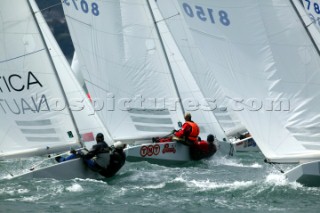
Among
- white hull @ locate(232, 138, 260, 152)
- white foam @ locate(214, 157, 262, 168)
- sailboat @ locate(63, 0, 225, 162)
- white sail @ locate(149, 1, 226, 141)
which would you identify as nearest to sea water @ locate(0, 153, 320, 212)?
white foam @ locate(214, 157, 262, 168)

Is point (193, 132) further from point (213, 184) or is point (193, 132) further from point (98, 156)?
point (213, 184)

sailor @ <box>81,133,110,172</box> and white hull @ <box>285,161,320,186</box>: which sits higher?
sailor @ <box>81,133,110,172</box>

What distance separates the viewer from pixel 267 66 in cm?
1122

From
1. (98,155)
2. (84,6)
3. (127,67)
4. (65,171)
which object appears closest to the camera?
(65,171)

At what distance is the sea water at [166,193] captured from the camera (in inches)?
427

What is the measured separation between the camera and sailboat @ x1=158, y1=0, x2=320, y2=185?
35.7ft

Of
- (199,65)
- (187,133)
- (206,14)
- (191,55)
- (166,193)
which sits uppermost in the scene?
(206,14)

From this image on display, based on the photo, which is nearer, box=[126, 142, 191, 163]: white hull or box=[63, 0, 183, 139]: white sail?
box=[126, 142, 191, 163]: white hull

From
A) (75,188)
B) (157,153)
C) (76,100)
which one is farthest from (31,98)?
(157,153)

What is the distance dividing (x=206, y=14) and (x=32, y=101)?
13.5 feet

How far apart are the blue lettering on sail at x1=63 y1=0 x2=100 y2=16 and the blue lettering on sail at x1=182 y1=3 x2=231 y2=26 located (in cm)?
608

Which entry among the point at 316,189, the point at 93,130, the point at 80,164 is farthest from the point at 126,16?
the point at 316,189

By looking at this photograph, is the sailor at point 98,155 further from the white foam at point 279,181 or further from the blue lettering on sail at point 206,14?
the blue lettering on sail at point 206,14

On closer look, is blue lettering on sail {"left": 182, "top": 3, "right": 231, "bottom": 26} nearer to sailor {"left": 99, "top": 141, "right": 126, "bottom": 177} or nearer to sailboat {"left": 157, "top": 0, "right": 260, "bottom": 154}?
sailor {"left": 99, "top": 141, "right": 126, "bottom": 177}
